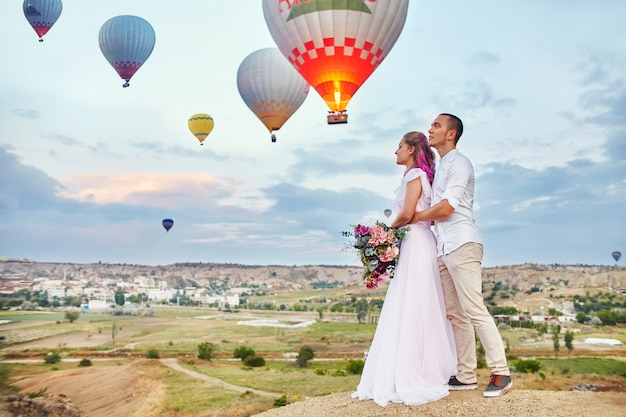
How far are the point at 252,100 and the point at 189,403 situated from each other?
837 inches

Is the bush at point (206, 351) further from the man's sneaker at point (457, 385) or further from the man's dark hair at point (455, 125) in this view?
the man's dark hair at point (455, 125)

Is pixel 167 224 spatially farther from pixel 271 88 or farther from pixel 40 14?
pixel 271 88

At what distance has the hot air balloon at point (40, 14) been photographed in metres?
36.5


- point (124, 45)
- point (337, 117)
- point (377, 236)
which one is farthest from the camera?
point (124, 45)

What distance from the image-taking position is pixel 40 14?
36.5m

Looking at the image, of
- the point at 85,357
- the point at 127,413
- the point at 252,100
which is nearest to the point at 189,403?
the point at 127,413

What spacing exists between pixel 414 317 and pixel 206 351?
161ft

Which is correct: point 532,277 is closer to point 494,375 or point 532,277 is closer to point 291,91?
point 291,91

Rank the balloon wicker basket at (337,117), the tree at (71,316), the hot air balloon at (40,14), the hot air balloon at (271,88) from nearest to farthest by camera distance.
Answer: the balloon wicker basket at (337,117) → the hot air balloon at (271,88) → the hot air balloon at (40,14) → the tree at (71,316)

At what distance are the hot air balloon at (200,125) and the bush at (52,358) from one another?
78.6 feet

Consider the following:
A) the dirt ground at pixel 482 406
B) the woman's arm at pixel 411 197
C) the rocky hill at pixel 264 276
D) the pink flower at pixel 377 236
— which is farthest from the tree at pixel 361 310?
the woman's arm at pixel 411 197

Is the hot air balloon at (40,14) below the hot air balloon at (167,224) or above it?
above

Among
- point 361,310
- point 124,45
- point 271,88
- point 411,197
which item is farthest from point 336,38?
point 361,310

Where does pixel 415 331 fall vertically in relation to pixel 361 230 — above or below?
below
